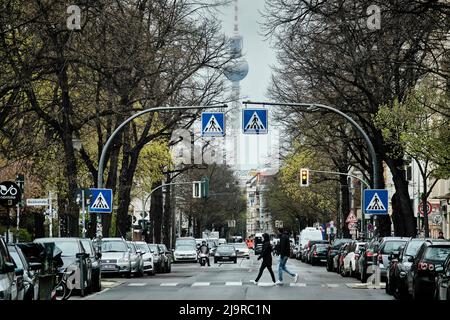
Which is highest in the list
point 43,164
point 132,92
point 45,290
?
point 132,92

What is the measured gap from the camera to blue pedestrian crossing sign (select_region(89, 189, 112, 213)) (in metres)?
35.5

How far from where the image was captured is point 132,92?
42.9 meters

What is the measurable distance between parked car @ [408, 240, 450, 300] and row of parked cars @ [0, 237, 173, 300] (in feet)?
23.8

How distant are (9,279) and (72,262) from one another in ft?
42.0

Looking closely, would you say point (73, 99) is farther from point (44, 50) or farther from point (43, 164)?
point (44, 50)

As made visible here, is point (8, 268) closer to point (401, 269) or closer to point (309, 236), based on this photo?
point (401, 269)

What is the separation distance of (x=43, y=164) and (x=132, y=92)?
15.6 ft

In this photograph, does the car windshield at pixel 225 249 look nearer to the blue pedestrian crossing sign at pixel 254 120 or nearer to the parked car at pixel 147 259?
the parked car at pixel 147 259

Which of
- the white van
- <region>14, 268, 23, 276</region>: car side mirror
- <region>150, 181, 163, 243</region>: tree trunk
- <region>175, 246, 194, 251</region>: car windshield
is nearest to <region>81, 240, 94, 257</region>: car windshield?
<region>14, 268, 23, 276</region>: car side mirror

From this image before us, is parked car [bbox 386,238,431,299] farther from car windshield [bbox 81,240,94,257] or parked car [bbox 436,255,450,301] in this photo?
car windshield [bbox 81,240,94,257]

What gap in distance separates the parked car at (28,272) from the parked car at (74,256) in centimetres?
810

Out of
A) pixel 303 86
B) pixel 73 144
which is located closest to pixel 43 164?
pixel 73 144

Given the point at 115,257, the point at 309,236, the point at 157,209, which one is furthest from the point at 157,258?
the point at 309,236
